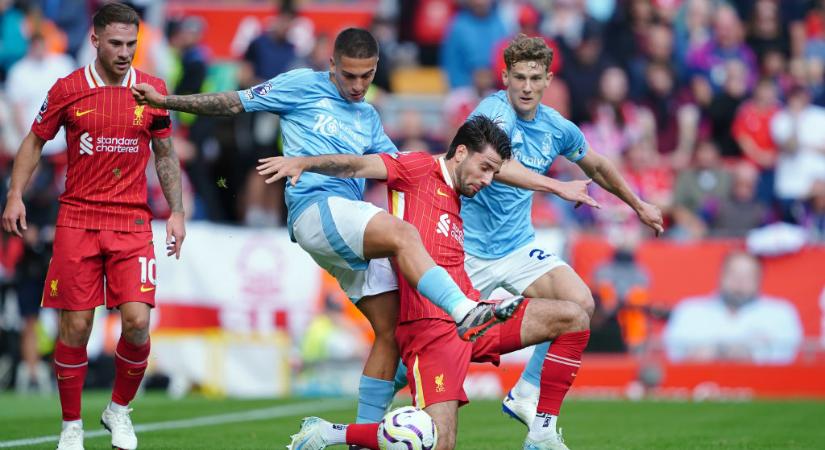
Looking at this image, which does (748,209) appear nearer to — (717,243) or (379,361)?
(717,243)

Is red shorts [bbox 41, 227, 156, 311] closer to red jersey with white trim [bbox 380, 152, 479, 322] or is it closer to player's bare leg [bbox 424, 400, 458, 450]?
red jersey with white trim [bbox 380, 152, 479, 322]

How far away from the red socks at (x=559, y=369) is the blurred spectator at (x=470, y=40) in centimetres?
1096

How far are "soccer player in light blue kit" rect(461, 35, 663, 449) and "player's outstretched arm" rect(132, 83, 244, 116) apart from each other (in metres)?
1.87

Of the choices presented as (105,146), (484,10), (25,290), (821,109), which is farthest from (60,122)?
(821,109)

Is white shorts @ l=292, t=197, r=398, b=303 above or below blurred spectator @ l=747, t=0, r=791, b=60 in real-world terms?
below

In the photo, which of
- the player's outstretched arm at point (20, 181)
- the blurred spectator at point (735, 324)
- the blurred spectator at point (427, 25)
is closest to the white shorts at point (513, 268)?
the player's outstretched arm at point (20, 181)

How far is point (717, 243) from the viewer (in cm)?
1700

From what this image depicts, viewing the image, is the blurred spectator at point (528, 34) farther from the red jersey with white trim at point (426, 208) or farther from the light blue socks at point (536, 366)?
the red jersey with white trim at point (426, 208)

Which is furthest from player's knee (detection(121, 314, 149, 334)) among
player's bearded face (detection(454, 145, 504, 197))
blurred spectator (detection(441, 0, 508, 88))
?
blurred spectator (detection(441, 0, 508, 88))

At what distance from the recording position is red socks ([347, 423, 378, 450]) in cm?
815

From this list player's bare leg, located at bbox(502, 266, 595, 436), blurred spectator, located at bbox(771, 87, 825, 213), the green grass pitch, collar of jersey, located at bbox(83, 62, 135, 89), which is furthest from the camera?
blurred spectator, located at bbox(771, 87, 825, 213)

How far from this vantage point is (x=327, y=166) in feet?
27.0

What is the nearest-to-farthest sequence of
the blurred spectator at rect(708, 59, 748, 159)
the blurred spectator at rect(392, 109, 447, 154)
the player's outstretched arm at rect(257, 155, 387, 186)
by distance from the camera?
the player's outstretched arm at rect(257, 155, 387, 186) < the blurred spectator at rect(392, 109, 447, 154) < the blurred spectator at rect(708, 59, 748, 159)

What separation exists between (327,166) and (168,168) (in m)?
1.58
